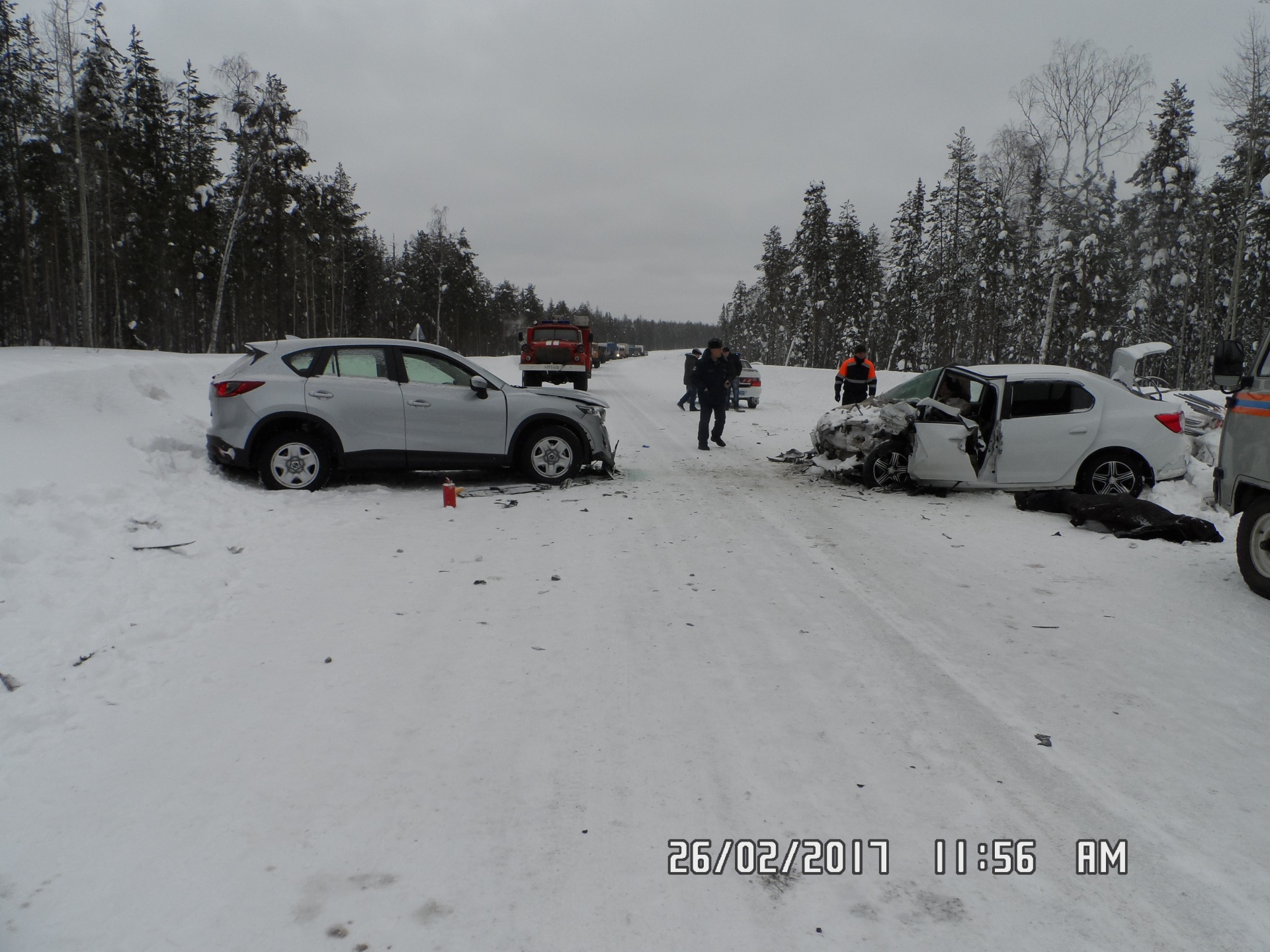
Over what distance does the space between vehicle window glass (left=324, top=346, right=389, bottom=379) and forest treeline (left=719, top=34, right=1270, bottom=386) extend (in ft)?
88.6

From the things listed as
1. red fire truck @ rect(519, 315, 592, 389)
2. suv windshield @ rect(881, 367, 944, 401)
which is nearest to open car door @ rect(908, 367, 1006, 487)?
suv windshield @ rect(881, 367, 944, 401)

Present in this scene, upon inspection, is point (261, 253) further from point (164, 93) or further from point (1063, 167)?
point (1063, 167)

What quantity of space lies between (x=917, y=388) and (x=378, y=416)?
7.03 m

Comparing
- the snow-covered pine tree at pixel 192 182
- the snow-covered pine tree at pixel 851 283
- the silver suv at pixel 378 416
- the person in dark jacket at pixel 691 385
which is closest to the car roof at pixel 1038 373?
the silver suv at pixel 378 416

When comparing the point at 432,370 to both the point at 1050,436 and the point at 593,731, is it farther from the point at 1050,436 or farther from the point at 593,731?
the point at 1050,436

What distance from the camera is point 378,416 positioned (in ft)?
28.0

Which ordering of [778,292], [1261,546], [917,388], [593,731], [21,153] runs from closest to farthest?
[593,731] < [1261,546] < [917,388] < [21,153] < [778,292]

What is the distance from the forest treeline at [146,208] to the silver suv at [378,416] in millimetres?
23507

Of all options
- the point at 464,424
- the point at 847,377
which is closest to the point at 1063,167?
the point at 847,377

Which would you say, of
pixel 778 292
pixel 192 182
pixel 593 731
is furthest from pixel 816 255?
pixel 593 731

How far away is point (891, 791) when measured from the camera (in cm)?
296

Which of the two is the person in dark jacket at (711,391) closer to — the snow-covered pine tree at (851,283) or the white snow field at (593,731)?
the white snow field at (593,731)

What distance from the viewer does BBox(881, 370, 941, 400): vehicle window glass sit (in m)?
9.63

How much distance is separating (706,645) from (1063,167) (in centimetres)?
3180
